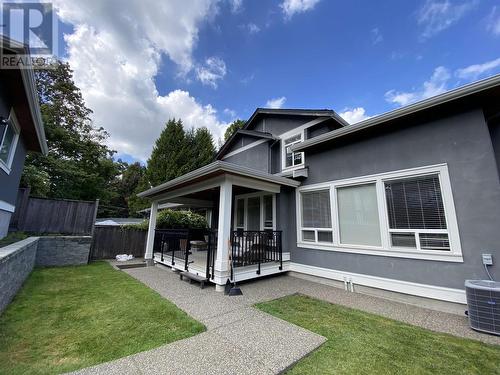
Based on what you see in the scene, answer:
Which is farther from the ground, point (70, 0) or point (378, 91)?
point (378, 91)

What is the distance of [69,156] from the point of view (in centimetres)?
1622

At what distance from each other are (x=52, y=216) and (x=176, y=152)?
57.6 ft

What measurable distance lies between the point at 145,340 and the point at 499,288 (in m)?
5.56

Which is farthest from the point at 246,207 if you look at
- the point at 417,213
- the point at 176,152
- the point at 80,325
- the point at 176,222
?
the point at 176,152

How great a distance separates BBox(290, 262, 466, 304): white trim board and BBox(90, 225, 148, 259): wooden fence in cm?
891

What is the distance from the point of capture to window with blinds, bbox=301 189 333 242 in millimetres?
6418

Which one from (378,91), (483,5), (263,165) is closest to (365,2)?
(483,5)

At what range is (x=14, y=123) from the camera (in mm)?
5434

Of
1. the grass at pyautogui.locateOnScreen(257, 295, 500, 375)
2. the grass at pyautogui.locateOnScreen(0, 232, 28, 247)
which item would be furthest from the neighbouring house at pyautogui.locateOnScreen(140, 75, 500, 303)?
the grass at pyautogui.locateOnScreen(0, 232, 28, 247)

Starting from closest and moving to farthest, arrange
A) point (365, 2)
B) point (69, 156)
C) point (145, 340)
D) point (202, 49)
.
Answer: point (145, 340) < point (365, 2) < point (202, 49) < point (69, 156)

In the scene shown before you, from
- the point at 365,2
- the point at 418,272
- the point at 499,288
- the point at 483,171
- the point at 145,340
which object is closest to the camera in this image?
the point at 145,340

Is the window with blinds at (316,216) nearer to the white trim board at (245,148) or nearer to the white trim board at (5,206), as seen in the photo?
the white trim board at (245,148)

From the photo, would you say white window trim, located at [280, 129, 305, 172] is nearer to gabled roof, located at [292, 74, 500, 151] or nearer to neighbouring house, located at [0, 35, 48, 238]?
gabled roof, located at [292, 74, 500, 151]

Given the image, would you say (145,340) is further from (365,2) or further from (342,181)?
(365,2)
